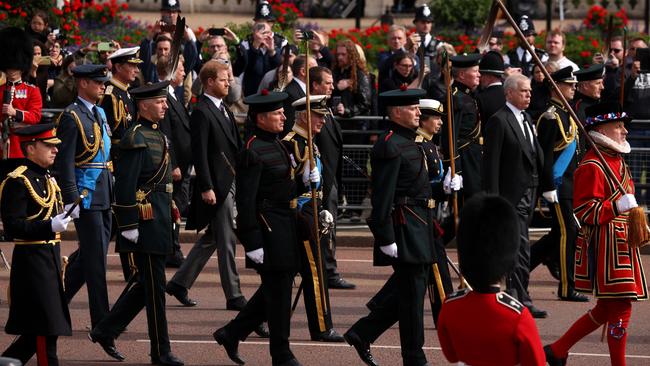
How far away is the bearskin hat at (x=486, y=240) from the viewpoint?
24.7 feet

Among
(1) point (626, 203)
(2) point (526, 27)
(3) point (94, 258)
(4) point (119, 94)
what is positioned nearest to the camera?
(1) point (626, 203)

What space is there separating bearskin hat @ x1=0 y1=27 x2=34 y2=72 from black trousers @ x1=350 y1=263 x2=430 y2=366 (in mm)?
4755

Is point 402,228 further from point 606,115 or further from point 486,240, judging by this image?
point 486,240

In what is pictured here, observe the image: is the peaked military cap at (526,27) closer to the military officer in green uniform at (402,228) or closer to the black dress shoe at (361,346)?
the military officer in green uniform at (402,228)

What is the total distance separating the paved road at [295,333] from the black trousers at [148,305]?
0.25m

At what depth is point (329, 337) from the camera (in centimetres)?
1191

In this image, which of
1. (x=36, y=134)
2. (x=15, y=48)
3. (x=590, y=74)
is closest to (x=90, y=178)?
(x=36, y=134)

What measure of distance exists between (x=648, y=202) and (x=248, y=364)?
7.06m

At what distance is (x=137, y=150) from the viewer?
1110cm

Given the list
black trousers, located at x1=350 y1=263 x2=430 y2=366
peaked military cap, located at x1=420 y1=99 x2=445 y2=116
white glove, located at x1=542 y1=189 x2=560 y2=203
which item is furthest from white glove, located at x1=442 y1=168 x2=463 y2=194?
white glove, located at x1=542 y1=189 x2=560 y2=203

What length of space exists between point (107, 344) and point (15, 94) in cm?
391

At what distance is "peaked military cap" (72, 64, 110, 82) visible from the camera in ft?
39.7

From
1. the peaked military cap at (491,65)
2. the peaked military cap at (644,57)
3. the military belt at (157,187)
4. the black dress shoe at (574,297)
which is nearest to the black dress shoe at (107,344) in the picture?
the military belt at (157,187)

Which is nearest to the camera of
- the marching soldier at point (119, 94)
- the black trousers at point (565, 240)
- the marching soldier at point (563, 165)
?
the marching soldier at point (119, 94)
